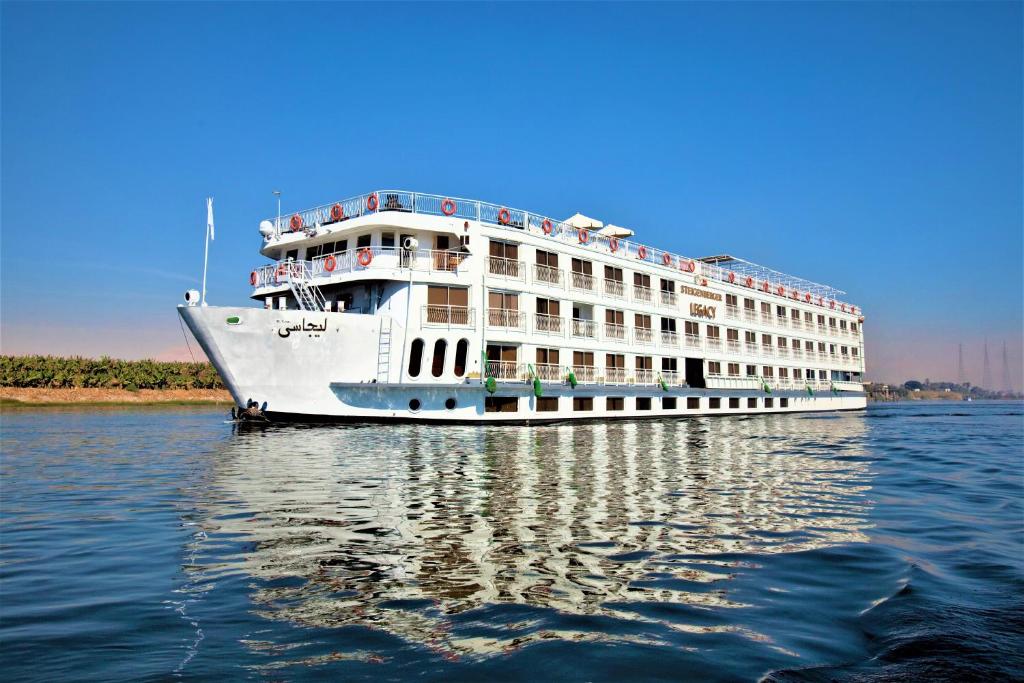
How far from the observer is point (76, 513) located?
9328mm

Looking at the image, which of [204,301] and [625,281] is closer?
[204,301]

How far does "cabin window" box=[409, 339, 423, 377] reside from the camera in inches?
1058

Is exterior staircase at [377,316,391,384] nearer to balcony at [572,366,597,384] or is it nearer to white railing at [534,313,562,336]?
white railing at [534,313,562,336]

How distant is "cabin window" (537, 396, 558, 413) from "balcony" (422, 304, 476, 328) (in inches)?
217

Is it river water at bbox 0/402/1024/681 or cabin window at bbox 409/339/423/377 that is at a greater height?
cabin window at bbox 409/339/423/377

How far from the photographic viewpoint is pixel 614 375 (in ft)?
115

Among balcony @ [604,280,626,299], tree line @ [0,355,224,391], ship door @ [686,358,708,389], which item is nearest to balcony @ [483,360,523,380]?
balcony @ [604,280,626,299]

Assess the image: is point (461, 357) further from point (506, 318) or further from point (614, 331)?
point (614, 331)

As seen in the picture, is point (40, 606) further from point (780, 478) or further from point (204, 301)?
point (204, 301)

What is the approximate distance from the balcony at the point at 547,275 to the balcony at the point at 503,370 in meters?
4.40

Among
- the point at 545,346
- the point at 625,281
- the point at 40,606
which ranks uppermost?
the point at 625,281

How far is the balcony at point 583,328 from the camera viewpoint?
33.5 metres

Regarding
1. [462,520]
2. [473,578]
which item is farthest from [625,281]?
[473,578]

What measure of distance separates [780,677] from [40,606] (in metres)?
5.57
